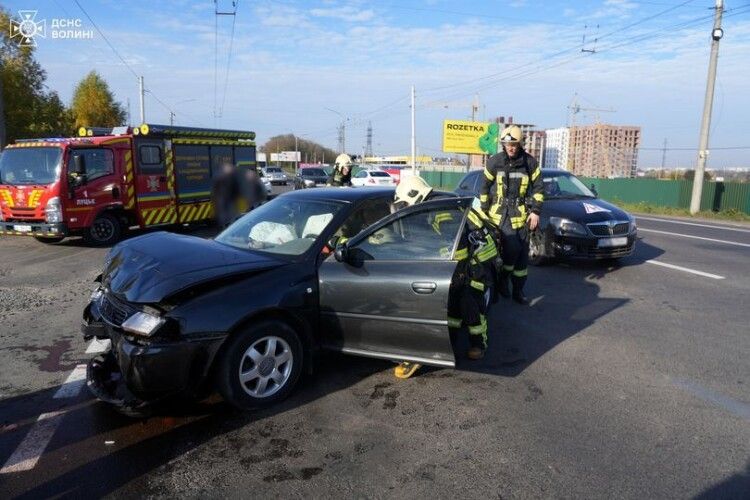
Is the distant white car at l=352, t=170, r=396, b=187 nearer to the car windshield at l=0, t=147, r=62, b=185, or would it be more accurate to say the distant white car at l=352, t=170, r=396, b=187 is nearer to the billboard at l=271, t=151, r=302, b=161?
the car windshield at l=0, t=147, r=62, b=185

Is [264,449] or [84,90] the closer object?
[264,449]

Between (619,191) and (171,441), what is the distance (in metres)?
31.8

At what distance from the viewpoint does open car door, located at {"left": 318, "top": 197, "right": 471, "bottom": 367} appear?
388 cm

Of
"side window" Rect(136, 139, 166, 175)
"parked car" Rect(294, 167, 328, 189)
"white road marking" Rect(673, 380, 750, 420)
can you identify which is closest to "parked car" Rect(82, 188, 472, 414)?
"white road marking" Rect(673, 380, 750, 420)

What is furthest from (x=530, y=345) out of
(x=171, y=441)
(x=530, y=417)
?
(x=171, y=441)

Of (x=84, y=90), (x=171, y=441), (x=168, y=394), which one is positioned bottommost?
(x=171, y=441)

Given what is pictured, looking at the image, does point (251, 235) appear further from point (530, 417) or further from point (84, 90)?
point (84, 90)

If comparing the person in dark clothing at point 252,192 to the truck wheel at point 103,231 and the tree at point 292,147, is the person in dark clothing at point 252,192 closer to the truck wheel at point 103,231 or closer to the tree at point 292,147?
the truck wheel at point 103,231

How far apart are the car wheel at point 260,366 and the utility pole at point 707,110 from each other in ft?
74.6

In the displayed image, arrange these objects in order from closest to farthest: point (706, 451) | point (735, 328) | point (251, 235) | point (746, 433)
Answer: point (706, 451)
point (746, 433)
point (251, 235)
point (735, 328)

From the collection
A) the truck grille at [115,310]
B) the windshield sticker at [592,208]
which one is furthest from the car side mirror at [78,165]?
the windshield sticker at [592,208]

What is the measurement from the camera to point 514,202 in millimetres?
6512

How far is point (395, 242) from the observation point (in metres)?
4.26

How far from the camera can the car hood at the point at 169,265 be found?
352cm
